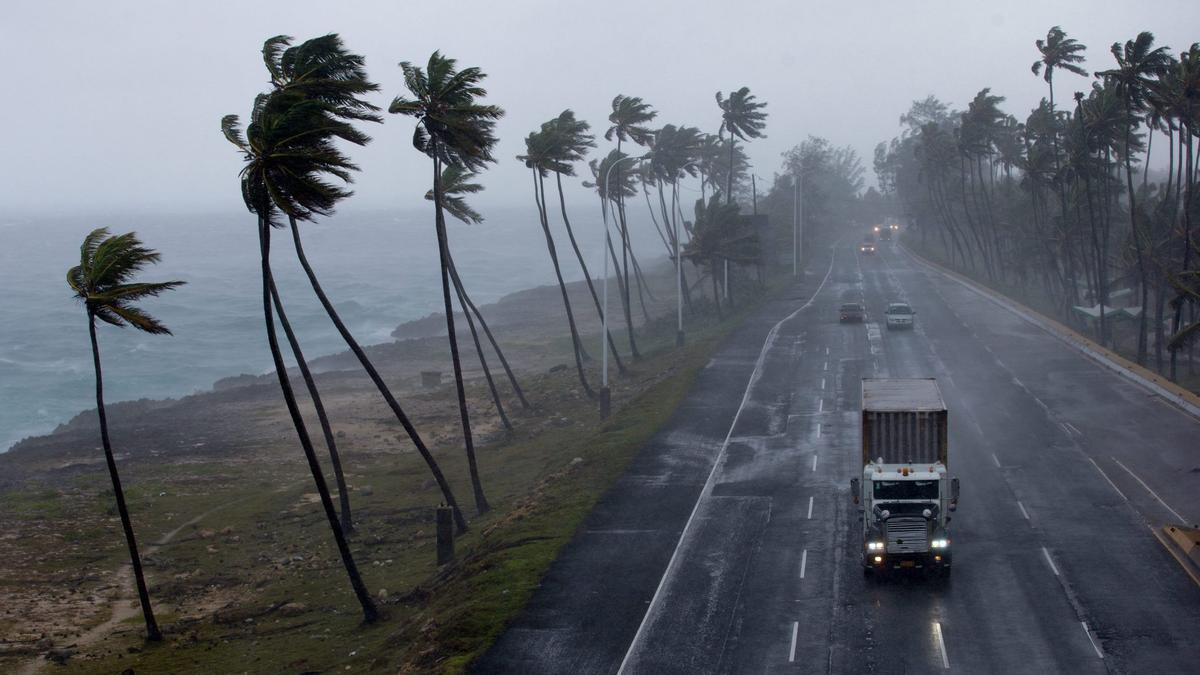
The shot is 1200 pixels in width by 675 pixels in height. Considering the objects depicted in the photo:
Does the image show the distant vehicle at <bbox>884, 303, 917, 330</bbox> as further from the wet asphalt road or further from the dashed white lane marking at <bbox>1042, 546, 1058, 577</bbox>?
the dashed white lane marking at <bbox>1042, 546, 1058, 577</bbox>

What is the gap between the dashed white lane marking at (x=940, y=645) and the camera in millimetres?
20516

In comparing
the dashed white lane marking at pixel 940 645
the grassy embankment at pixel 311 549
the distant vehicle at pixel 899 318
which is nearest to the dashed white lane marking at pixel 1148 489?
the dashed white lane marking at pixel 940 645

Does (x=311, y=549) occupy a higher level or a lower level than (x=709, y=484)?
lower

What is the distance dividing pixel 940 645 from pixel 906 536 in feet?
11.4

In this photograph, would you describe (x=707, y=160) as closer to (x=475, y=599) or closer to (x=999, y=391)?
(x=999, y=391)

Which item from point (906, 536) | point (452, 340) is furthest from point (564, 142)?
point (906, 536)

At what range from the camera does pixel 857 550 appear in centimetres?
2755

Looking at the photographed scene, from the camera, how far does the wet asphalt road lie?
2148 centimetres

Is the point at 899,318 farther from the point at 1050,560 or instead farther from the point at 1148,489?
the point at 1050,560

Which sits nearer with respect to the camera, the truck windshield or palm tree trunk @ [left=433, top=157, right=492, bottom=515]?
the truck windshield

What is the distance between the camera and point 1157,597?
23.5 metres

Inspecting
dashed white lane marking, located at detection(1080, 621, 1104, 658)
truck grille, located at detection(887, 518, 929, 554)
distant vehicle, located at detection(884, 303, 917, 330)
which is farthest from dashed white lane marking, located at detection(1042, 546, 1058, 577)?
distant vehicle, located at detection(884, 303, 917, 330)

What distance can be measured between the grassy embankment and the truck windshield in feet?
28.4

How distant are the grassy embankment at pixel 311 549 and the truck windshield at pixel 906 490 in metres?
A: 8.64
